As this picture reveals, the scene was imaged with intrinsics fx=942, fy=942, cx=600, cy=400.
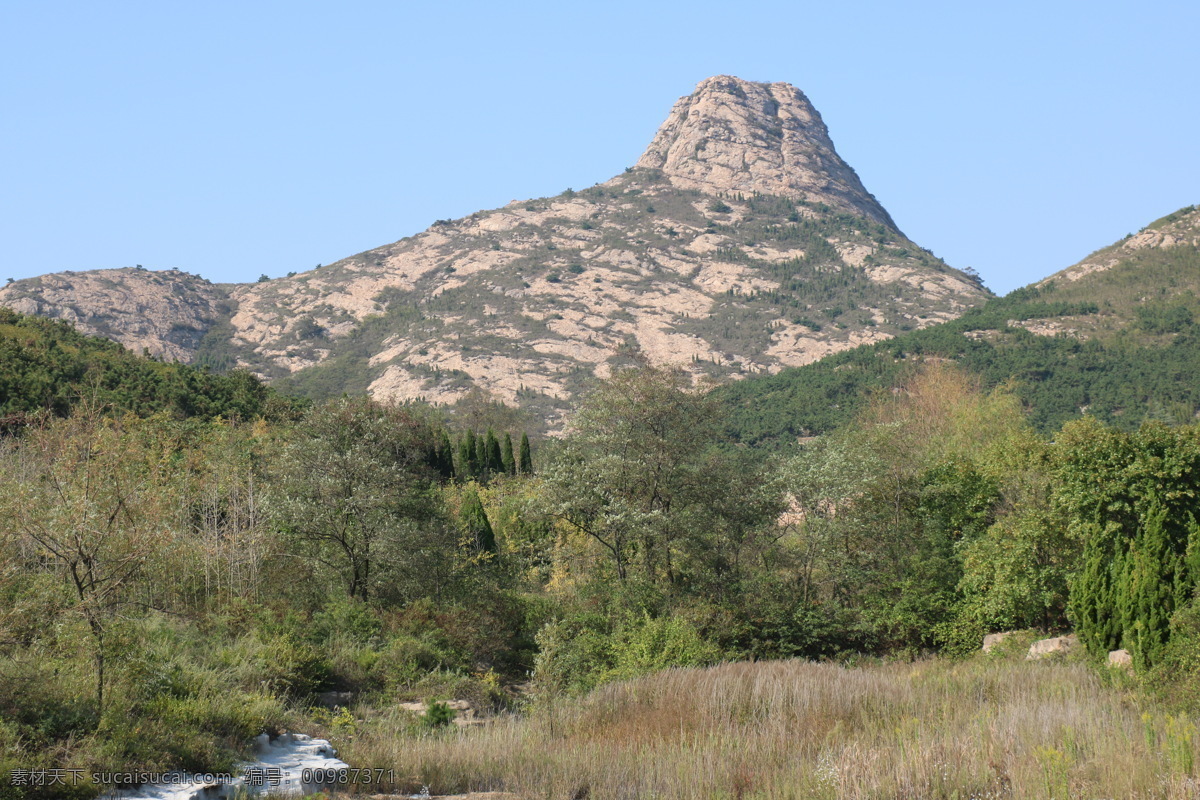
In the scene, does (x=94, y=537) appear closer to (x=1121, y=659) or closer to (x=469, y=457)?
(x=1121, y=659)

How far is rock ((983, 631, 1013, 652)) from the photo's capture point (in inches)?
702

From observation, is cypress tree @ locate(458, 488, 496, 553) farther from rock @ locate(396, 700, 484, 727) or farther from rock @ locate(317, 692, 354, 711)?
rock @ locate(317, 692, 354, 711)

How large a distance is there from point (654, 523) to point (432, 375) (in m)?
95.5

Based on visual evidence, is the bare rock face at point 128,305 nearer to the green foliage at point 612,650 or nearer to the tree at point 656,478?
the tree at point 656,478

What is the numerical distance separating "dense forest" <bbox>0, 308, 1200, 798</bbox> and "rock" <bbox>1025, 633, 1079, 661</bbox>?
1.94 ft

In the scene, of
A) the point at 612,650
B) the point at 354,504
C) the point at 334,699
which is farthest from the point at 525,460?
the point at 334,699

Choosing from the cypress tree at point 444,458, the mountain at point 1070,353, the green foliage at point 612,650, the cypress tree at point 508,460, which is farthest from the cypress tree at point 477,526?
the mountain at point 1070,353

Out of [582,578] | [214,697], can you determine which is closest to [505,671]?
[582,578]

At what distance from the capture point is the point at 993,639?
1833cm

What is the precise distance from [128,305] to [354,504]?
138 metres

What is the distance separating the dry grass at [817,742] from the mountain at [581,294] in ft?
298

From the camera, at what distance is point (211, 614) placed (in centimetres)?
1474

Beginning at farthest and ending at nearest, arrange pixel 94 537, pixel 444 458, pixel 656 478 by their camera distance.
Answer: pixel 444 458
pixel 656 478
pixel 94 537

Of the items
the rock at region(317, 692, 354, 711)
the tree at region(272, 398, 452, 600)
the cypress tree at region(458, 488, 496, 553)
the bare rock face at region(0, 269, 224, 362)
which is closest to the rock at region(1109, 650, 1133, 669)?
the rock at region(317, 692, 354, 711)
